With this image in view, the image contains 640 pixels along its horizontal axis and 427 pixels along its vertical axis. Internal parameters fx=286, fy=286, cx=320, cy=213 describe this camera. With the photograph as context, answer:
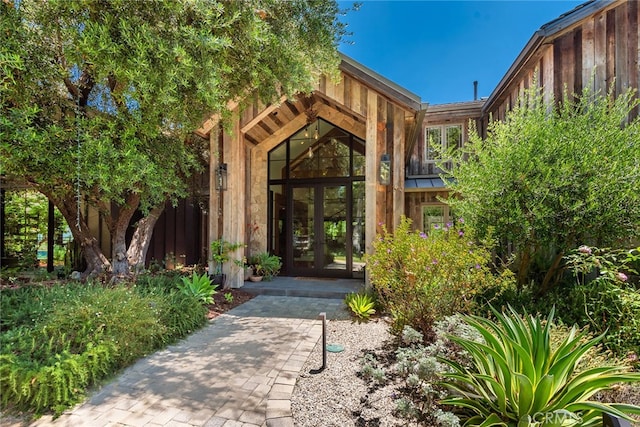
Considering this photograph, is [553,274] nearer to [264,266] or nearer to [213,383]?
[213,383]

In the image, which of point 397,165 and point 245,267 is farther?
point 245,267

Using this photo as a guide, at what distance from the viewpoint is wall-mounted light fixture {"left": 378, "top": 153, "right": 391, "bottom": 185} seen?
6.75 m

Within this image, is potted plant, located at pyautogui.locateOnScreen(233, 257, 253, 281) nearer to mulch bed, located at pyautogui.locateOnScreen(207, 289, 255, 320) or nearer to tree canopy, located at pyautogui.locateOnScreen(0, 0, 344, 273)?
mulch bed, located at pyautogui.locateOnScreen(207, 289, 255, 320)

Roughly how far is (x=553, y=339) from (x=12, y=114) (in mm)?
7390

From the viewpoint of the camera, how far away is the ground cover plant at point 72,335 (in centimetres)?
281

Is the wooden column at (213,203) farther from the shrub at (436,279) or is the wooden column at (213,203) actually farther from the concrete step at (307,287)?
the shrub at (436,279)

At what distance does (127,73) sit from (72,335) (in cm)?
341

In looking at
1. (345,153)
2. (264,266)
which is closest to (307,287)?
(264,266)

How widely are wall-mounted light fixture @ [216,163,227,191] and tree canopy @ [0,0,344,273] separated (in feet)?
4.62

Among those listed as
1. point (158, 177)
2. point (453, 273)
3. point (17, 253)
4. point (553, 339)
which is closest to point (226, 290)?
point (158, 177)

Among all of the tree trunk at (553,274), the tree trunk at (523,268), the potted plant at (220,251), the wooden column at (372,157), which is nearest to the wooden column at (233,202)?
the potted plant at (220,251)

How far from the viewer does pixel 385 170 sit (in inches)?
266

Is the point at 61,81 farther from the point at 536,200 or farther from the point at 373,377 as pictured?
the point at 536,200

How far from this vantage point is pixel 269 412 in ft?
8.89
